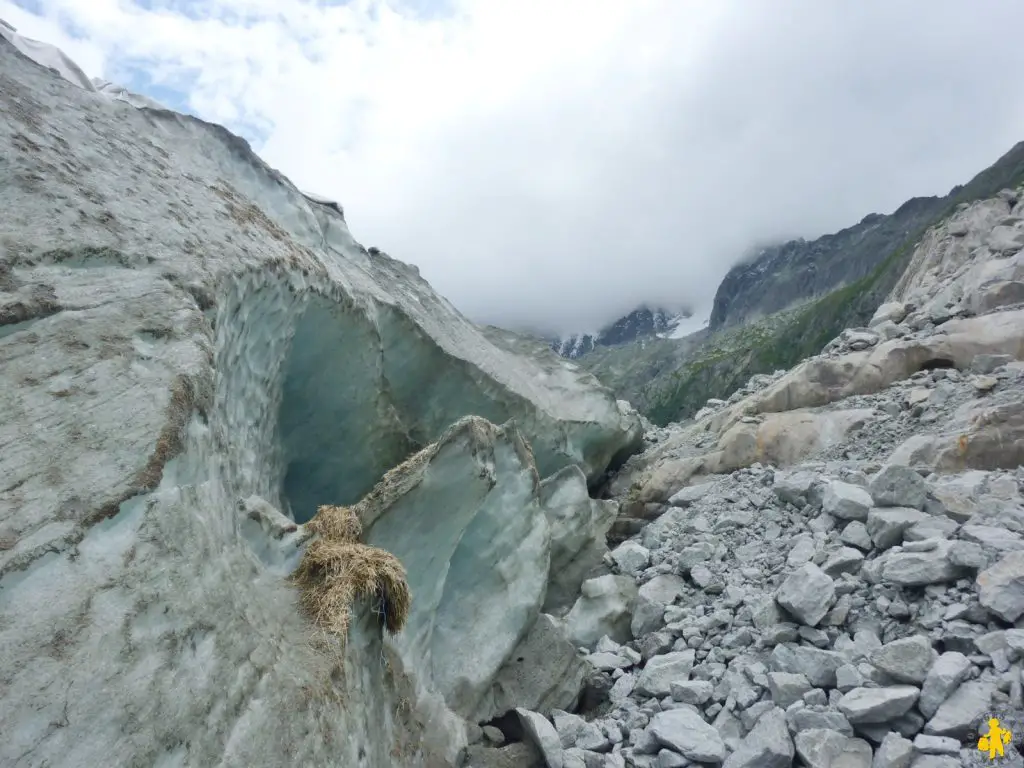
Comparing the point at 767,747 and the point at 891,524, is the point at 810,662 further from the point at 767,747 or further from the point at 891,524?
the point at 891,524

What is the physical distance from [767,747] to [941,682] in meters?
1.98

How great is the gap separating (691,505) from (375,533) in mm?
9776

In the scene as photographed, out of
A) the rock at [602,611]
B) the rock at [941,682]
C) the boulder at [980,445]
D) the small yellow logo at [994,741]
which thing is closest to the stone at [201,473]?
the rock at [602,611]

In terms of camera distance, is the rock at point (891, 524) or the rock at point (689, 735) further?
the rock at point (891, 524)

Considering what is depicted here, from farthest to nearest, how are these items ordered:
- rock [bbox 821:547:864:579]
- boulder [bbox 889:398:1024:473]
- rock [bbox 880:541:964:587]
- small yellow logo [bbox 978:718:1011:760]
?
boulder [bbox 889:398:1024:473], rock [bbox 821:547:864:579], rock [bbox 880:541:964:587], small yellow logo [bbox 978:718:1011:760]

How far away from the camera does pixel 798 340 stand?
360 ft

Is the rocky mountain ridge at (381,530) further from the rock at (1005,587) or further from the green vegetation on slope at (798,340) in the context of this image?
the green vegetation on slope at (798,340)

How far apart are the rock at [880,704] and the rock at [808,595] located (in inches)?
68.5

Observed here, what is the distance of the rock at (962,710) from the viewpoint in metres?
6.46

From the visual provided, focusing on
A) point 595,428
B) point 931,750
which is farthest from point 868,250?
point 931,750

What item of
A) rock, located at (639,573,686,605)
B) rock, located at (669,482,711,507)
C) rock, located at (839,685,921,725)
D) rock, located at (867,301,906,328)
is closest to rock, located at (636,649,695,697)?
rock, located at (639,573,686,605)

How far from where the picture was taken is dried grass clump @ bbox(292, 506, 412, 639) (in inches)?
241

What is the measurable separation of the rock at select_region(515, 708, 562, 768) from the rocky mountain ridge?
6 centimetres

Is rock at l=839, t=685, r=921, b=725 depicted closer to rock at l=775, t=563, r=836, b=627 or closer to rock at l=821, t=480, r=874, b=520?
rock at l=775, t=563, r=836, b=627
